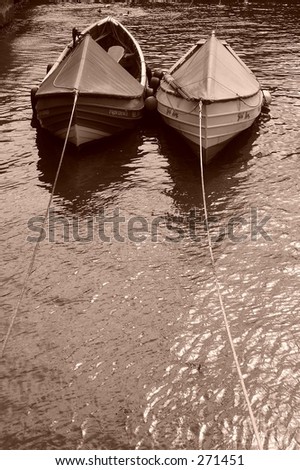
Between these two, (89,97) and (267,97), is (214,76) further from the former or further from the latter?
(267,97)

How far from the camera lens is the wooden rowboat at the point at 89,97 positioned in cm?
→ 1280

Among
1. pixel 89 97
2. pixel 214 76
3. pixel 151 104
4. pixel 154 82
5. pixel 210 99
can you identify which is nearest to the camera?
pixel 210 99

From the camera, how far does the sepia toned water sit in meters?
6.42

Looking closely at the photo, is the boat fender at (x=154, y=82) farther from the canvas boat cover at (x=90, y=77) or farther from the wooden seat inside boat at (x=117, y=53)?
the canvas boat cover at (x=90, y=77)

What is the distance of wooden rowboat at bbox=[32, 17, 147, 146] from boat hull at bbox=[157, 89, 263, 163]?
3.54ft

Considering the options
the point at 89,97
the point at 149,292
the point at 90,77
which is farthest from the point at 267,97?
the point at 149,292

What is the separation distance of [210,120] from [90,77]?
10.2 feet

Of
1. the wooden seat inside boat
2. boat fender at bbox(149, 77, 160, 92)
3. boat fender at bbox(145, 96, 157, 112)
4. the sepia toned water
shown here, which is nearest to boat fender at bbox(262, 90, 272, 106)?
the sepia toned water

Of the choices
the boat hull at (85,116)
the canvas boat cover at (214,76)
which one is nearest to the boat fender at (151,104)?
the canvas boat cover at (214,76)

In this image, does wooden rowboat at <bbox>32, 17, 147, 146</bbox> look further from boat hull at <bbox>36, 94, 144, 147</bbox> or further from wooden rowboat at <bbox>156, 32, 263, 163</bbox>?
wooden rowboat at <bbox>156, 32, 263, 163</bbox>

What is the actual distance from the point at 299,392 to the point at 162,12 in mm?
29305

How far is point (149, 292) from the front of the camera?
8.62 metres
